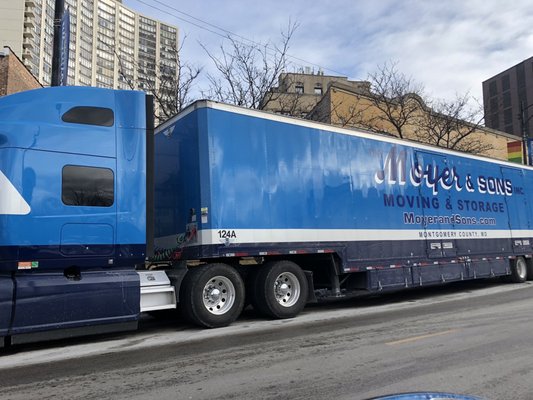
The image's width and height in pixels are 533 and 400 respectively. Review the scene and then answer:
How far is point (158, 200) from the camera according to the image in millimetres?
9312

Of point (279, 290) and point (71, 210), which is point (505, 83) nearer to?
point (279, 290)

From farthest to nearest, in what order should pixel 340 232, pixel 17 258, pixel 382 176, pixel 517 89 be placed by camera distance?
pixel 517 89 → pixel 382 176 → pixel 340 232 → pixel 17 258

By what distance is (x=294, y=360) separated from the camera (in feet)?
19.5

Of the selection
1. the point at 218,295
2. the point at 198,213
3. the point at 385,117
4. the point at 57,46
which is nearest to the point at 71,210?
the point at 198,213

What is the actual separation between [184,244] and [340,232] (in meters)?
3.33

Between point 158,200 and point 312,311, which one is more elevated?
point 158,200

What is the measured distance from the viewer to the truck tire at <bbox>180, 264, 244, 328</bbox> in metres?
8.06

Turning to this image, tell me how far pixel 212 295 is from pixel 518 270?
11.2 m

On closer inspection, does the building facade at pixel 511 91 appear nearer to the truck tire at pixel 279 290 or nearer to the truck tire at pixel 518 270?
the truck tire at pixel 518 270

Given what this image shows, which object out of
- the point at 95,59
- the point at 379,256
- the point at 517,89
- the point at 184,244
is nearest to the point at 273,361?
the point at 184,244

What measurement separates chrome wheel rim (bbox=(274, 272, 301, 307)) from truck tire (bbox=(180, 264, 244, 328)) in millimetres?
876

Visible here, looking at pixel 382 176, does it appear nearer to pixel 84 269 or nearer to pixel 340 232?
pixel 340 232

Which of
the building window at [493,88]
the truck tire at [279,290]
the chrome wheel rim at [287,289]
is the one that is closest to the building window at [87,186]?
the truck tire at [279,290]

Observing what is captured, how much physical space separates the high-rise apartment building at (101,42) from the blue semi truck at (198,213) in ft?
44.3
